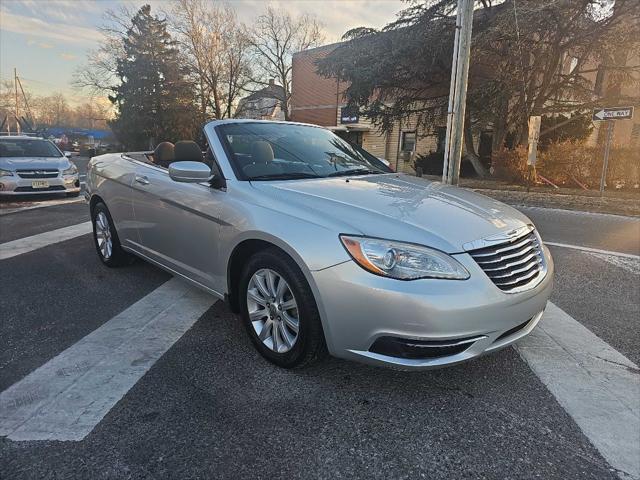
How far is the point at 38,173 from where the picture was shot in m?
10.2

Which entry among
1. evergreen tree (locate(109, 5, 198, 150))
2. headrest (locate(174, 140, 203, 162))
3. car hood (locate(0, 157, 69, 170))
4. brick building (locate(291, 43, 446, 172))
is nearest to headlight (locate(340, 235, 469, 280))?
headrest (locate(174, 140, 203, 162))

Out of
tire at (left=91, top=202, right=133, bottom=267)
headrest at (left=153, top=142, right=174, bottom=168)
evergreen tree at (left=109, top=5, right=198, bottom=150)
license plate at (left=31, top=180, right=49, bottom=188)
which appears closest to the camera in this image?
headrest at (left=153, top=142, right=174, bottom=168)

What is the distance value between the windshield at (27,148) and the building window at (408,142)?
21182 mm

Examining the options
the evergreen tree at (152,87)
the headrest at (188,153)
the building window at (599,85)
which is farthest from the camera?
the evergreen tree at (152,87)

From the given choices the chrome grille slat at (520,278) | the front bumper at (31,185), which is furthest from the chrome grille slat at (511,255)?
the front bumper at (31,185)

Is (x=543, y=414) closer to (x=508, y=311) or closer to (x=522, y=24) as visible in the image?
(x=508, y=311)

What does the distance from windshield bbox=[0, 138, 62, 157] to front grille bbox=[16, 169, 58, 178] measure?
0.90 meters

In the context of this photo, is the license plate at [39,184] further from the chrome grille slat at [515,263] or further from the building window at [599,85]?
the building window at [599,85]

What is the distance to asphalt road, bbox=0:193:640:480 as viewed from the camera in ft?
6.68

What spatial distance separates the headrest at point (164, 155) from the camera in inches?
179

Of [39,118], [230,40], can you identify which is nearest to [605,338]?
[230,40]

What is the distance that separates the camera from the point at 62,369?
9.27ft

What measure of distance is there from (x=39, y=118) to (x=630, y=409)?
104 m

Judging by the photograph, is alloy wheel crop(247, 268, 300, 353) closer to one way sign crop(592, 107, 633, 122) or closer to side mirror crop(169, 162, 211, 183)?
side mirror crop(169, 162, 211, 183)
